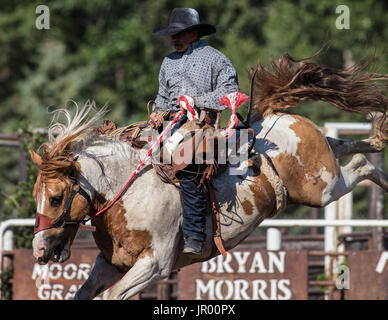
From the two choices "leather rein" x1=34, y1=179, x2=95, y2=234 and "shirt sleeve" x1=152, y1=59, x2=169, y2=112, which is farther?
"shirt sleeve" x1=152, y1=59, x2=169, y2=112

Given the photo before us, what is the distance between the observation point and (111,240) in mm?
6090

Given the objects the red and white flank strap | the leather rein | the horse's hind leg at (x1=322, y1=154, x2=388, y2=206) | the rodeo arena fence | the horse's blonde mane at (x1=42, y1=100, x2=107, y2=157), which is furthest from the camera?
the rodeo arena fence

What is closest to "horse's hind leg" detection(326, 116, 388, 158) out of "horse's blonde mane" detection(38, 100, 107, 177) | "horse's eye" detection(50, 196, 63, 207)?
"horse's blonde mane" detection(38, 100, 107, 177)

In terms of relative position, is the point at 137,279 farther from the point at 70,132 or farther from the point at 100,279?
the point at 70,132

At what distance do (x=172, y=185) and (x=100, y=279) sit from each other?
92 centimetres

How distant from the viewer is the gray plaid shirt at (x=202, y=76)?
6.20 m

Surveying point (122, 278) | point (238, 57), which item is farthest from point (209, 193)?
point (238, 57)

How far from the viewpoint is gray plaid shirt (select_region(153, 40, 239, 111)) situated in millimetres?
6203

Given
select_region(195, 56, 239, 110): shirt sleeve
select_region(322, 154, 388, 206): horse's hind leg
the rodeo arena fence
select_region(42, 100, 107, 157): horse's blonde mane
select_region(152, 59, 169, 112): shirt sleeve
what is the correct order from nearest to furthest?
select_region(42, 100, 107, 157): horse's blonde mane < select_region(195, 56, 239, 110): shirt sleeve < select_region(152, 59, 169, 112): shirt sleeve < select_region(322, 154, 388, 206): horse's hind leg < the rodeo arena fence

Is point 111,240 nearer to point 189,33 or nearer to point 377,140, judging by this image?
point 189,33

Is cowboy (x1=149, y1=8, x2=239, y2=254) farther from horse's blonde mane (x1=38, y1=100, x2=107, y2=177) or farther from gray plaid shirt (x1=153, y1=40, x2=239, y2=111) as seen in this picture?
horse's blonde mane (x1=38, y1=100, x2=107, y2=177)

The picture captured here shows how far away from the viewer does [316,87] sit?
6992mm

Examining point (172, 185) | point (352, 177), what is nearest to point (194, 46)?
point (172, 185)

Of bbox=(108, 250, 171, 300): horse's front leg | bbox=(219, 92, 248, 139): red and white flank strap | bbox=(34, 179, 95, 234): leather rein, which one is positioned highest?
bbox=(219, 92, 248, 139): red and white flank strap
